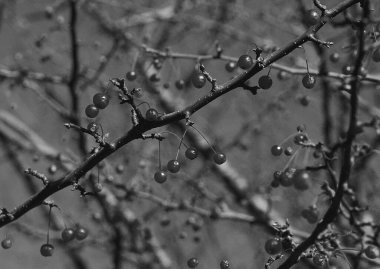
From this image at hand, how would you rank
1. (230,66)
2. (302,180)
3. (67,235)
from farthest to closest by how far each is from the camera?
(230,66) → (67,235) → (302,180)

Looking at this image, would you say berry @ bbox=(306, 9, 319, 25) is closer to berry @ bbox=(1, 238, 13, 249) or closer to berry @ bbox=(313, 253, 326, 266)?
berry @ bbox=(313, 253, 326, 266)

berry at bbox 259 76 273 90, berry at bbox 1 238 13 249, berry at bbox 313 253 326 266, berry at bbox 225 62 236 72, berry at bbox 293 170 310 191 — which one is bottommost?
berry at bbox 313 253 326 266

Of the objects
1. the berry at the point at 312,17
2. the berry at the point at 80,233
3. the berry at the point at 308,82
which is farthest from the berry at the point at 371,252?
the berry at the point at 80,233

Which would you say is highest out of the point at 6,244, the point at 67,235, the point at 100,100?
the point at 100,100

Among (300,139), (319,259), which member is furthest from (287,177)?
(319,259)

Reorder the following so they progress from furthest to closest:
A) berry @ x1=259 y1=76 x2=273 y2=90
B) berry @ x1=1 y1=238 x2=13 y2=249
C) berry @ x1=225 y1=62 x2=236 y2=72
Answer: berry @ x1=225 y1=62 x2=236 y2=72 → berry @ x1=1 y1=238 x2=13 y2=249 → berry @ x1=259 y1=76 x2=273 y2=90

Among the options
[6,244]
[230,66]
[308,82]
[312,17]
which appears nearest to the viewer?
[312,17]

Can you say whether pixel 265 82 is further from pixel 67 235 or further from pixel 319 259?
pixel 67 235

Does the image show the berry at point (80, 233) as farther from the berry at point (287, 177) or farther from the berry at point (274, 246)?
the berry at point (287, 177)

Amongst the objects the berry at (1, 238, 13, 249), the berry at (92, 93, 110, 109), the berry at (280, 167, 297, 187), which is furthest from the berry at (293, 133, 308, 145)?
the berry at (1, 238, 13, 249)

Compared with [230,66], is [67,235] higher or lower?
lower

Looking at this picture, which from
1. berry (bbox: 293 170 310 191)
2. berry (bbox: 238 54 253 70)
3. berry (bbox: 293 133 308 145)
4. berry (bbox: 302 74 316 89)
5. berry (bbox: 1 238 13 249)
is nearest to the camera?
berry (bbox: 238 54 253 70)
